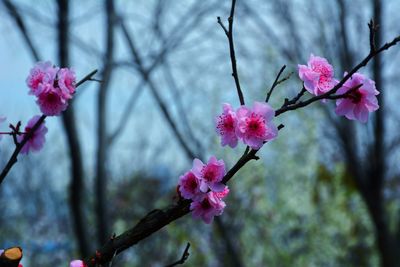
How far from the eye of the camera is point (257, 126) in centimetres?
124

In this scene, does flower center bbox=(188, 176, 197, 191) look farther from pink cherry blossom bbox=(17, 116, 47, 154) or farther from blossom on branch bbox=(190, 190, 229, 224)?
pink cherry blossom bbox=(17, 116, 47, 154)

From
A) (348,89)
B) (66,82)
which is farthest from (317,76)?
(66,82)

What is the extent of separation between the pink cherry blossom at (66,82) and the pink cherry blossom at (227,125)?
0.42 meters

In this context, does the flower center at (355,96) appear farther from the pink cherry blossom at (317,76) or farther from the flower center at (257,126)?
the flower center at (257,126)

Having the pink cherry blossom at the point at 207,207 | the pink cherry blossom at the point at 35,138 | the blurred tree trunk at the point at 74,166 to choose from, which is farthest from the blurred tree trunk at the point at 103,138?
the pink cherry blossom at the point at 207,207

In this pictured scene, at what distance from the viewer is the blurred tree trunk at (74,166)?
4633mm

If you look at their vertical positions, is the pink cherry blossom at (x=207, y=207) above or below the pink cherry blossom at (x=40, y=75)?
below

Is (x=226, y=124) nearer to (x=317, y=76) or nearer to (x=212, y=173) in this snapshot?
(x=212, y=173)

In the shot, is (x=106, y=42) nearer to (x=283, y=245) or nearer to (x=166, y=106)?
(x=166, y=106)

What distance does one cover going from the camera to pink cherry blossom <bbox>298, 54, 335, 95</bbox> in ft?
4.30

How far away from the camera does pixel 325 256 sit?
9.09 m

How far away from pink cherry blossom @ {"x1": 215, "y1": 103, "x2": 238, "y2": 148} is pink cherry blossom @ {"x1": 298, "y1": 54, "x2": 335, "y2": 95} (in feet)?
0.60

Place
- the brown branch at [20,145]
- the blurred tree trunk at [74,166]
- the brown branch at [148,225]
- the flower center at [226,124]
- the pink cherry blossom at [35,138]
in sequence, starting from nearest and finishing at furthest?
the brown branch at [148,225] → the flower center at [226,124] → the brown branch at [20,145] → the pink cherry blossom at [35,138] → the blurred tree trunk at [74,166]

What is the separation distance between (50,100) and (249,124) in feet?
1.80
